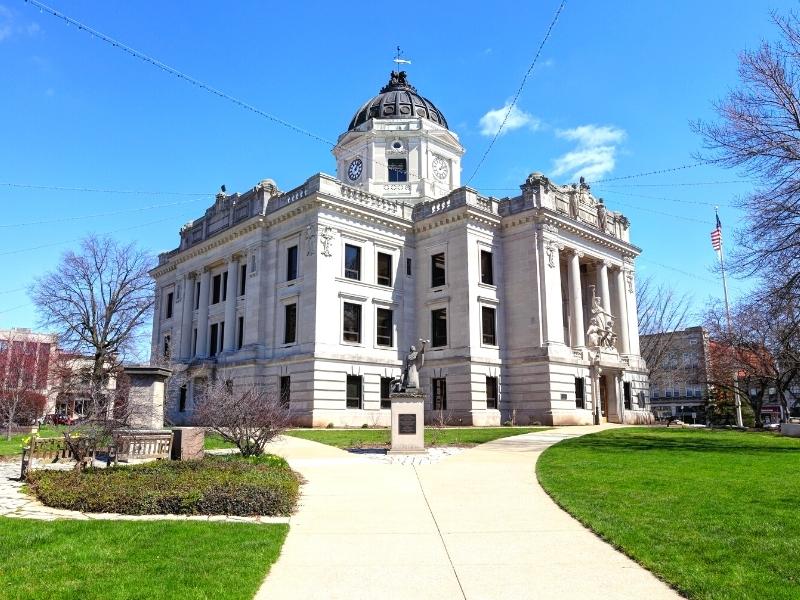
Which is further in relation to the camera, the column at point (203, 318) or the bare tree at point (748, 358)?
the column at point (203, 318)

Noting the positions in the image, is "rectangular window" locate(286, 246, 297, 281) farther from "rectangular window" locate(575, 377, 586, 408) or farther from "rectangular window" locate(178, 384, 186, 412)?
"rectangular window" locate(575, 377, 586, 408)

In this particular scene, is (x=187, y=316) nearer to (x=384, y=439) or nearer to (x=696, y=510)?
(x=384, y=439)

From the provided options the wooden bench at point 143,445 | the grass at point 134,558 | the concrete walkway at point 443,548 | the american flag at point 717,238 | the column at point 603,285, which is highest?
the american flag at point 717,238

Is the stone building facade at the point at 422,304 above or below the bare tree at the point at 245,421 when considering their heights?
above

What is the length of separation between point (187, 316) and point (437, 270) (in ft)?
71.8

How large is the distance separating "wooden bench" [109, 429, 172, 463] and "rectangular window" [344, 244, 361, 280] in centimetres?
2205

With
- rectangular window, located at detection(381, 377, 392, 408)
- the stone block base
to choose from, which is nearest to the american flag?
rectangular window, located at detection(381, 377, 392, 408)

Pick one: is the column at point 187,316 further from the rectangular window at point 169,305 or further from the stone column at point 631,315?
the stone column at point 631,315

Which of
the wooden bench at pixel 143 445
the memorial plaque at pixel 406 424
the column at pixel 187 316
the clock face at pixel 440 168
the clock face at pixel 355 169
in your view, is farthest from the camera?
the clock face at pixel 355 169

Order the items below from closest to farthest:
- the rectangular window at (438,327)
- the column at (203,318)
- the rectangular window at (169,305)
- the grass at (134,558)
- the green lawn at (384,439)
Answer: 1. the grass at (134,558)
2. the green lawn at (384,439)
3. the rectangular window at (438,327)
4. the column at (203,318)
5. the rectangular window at (169,305)

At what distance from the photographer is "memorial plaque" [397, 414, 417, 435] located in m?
19.7

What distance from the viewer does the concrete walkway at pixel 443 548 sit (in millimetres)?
6020

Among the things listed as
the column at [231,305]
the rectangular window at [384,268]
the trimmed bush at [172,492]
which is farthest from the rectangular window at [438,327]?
the trimmed bush at [172,492]

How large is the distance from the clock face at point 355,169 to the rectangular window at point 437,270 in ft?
38.7
